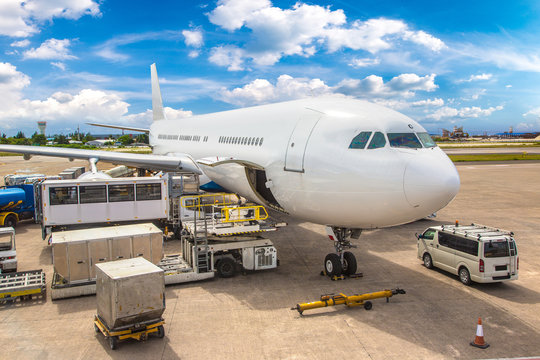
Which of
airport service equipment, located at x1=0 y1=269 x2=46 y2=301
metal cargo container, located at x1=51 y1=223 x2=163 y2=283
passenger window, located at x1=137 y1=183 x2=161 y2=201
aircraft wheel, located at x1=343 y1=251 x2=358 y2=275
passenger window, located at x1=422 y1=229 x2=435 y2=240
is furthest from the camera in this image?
passenger window, located at x1=137 y1=183 x2=161 y2=201

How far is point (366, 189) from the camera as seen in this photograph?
32.3ft

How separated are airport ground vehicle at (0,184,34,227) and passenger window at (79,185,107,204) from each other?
7373mm

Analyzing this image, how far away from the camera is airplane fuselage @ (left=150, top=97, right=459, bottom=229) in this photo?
9.59m

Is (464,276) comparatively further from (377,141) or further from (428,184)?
(377,141)

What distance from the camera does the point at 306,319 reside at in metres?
10.2

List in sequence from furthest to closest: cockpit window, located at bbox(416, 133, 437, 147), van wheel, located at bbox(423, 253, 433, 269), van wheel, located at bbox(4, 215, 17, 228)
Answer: van wheel, located at bbox(4, 215, 17, 228), van wheel, located at bbox(423, 253, 433, 269), cockpit window, located at bbox(416, 133, 437, 147)

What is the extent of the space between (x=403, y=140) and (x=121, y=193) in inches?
440

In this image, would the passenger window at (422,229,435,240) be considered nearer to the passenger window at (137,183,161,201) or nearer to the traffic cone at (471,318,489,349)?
the traffic cone at (471,318,489,349)

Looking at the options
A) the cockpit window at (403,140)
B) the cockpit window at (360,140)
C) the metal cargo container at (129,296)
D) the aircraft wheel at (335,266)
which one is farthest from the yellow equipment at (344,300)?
the cockpit window at (403,140)

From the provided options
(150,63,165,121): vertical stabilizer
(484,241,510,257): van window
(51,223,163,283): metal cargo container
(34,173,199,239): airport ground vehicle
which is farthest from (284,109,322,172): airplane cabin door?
(150,63,165,121): vertical stabilizer

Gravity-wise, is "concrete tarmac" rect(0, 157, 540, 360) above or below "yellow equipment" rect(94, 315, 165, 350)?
below

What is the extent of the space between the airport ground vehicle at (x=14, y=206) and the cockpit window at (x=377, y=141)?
18649 mm

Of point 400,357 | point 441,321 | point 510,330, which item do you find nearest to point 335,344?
point 400,357

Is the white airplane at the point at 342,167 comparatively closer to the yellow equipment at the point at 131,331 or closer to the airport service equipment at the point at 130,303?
the airport service equipment at the point at 130,303
